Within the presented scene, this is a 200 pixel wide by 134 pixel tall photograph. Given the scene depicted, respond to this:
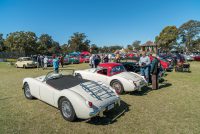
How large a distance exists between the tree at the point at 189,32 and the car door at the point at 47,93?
216 ft

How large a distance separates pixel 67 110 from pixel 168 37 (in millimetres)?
68648

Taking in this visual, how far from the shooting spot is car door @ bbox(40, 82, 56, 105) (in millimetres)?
5531

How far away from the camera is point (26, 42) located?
5453cm

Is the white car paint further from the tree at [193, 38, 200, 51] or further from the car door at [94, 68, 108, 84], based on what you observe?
the tree at [193, 38, 200, 51]

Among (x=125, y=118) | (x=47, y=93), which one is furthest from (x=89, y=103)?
(x=47, y=93)

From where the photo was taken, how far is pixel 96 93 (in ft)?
16.9

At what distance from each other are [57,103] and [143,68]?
20.0ft

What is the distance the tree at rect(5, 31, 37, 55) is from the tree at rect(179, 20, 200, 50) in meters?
51.2

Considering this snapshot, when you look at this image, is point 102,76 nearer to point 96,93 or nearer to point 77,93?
point 96,93

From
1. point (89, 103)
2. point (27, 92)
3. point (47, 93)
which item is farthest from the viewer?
point (27, 92)

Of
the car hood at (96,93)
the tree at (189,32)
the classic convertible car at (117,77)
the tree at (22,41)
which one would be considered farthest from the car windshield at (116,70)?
the tree at (189,32)

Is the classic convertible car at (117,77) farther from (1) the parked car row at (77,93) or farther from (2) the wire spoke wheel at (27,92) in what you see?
(2) the wire spoke wheel at (27,92)

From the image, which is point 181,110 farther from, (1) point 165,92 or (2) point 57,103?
(2) point 57,103

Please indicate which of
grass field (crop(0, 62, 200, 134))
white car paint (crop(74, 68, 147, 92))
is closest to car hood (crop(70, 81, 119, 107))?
grass field (crop(0, 62, 200, 134))
